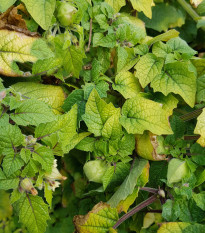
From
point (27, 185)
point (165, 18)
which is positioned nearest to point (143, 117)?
point (27, 185)

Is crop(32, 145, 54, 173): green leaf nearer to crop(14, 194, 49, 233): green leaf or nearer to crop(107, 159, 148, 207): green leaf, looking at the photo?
crop(14, 194, 49, 233): green leaf

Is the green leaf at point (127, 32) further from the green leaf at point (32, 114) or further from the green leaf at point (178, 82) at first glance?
the green leaf at point (32, 114)

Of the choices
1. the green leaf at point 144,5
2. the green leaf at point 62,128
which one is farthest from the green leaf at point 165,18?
the green leaf at point 62,128

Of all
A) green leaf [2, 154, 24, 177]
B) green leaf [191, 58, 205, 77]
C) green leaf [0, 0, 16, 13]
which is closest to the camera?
green leaf [2, 154, 24, 177]

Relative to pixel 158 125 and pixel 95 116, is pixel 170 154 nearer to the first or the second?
pixel 158 125

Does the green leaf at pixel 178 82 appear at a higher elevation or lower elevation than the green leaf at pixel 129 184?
higher

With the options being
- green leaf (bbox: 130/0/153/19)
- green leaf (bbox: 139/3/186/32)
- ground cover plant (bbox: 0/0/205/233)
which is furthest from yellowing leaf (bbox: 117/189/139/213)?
green leaf (bbox: 139/3/186/32)

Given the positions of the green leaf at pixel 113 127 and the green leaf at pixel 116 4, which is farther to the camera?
the green leaf at pixel 116 4

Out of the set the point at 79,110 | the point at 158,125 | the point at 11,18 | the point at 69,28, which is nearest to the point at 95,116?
the point at 79,110
